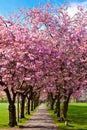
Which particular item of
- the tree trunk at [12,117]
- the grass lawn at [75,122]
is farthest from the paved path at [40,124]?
the tree trunk at [12,117]

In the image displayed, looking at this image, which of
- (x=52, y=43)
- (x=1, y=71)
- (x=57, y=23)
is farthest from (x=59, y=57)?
(x=1, y=71)

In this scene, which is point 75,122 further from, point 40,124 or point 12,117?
point 12,117

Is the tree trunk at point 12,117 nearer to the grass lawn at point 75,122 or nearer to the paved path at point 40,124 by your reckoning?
the paved path at point 40,124

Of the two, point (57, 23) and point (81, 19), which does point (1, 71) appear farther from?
point (81, 19)

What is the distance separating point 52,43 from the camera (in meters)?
27.6

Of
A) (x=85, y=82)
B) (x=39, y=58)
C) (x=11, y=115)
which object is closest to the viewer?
(x=39, y=58)

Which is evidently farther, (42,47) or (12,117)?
(12,117)

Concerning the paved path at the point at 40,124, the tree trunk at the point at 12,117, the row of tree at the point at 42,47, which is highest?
the row of tree at the point at 42,47

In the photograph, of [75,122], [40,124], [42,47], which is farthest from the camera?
[75,122]

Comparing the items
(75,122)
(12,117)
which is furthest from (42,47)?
(75,122)

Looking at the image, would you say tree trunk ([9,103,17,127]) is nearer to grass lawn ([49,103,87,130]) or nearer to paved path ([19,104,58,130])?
paved path ([19,104,58,130])

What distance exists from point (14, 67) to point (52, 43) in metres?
3.63

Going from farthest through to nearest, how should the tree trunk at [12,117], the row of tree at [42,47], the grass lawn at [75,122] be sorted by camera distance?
the tree trunk at [12,117] < the grass lawn at [75,122] < the row of tree at [42,47]

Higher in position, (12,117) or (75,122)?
(12,117)
